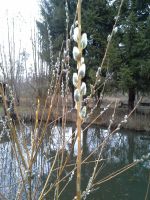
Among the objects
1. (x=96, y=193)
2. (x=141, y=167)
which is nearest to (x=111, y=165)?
(x=141, y=167)

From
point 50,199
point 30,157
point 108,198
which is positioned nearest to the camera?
point 30,157

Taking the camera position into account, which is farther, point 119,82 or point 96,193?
point 119,82

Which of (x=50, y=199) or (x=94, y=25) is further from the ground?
(x=94, y=25)

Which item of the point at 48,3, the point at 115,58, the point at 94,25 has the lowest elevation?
the point at 115,58

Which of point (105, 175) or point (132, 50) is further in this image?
point (132, 50)

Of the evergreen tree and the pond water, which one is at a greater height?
the evergreen tree

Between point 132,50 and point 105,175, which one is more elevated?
point 132,50

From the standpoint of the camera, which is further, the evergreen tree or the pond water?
the evergreen tree

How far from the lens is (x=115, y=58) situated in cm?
1280

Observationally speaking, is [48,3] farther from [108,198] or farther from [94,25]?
[108,198]

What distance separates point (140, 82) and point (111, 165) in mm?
6559

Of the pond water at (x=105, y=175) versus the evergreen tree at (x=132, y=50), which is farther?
the evergreen tree at (x=132, y=50)

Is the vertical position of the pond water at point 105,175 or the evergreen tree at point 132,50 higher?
the evergreen tree at point 132,50

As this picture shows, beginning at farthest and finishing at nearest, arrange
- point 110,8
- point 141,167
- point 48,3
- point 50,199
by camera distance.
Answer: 1. point 48,3
2. point 110,8
3. point 141,167
4. point 50,199
